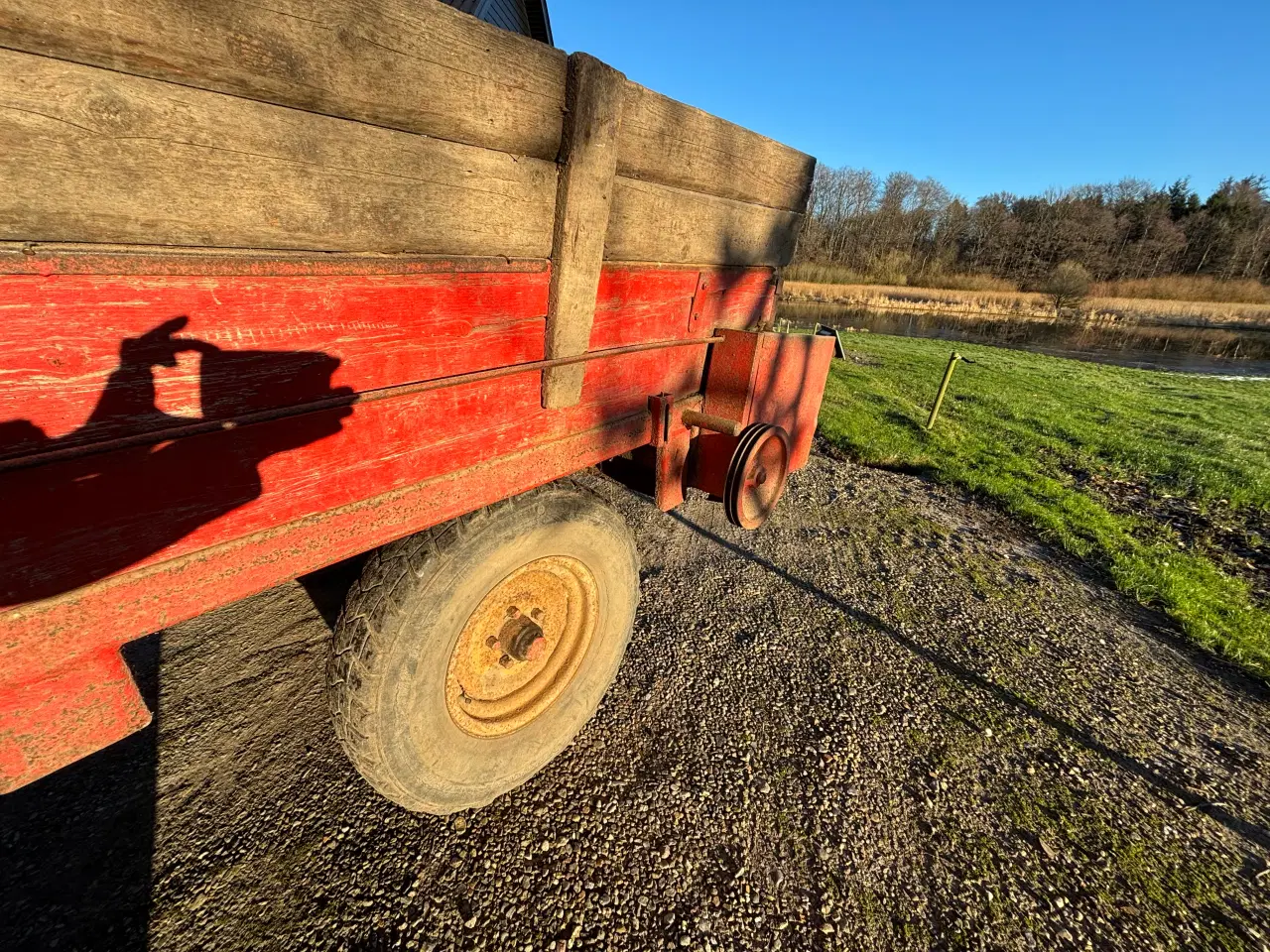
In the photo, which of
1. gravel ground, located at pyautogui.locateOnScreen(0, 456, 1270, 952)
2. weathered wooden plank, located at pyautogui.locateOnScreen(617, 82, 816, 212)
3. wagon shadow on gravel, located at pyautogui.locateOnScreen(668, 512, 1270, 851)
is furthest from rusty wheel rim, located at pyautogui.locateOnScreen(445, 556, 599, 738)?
wagon shadow on gravel, located at pyautogui.locateOnScreen(668, 512, 1270, 851)

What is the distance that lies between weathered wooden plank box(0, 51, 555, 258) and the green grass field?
16.3ft

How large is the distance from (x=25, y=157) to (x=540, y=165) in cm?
97

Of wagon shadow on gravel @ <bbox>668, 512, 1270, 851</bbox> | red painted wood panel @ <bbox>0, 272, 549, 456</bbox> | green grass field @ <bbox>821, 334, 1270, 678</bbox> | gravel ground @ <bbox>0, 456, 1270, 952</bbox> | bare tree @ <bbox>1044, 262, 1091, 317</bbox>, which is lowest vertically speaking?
gravel ground @ <bbox>0, 456, 1270, 952</bbox>

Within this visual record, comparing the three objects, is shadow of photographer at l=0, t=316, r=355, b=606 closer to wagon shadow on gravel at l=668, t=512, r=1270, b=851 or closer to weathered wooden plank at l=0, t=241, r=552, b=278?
weathered wooden plank at l=0, t=241, r=552, b=278

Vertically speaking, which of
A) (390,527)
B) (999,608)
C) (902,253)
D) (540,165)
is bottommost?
(999,608)

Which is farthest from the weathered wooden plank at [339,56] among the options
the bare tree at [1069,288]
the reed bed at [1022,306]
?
the bare tree at [1069,288]

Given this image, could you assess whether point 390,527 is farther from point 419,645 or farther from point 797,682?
point 797,682

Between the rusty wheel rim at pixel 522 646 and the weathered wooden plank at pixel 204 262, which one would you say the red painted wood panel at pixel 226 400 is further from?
the rusty wheel rim at pixel 522 646

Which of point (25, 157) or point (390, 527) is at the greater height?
point (25, 157)

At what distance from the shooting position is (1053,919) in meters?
1.83

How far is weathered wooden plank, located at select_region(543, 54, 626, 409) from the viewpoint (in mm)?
1361

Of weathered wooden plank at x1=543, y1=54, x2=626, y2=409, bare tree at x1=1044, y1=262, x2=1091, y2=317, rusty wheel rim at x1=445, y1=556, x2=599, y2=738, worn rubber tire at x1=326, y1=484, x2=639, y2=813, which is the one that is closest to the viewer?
weathered wooden plank at x1=543, y1=54, x2=626, y2=409

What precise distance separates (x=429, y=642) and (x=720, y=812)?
4.60ft

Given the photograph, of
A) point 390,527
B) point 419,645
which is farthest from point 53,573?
point 419,645
